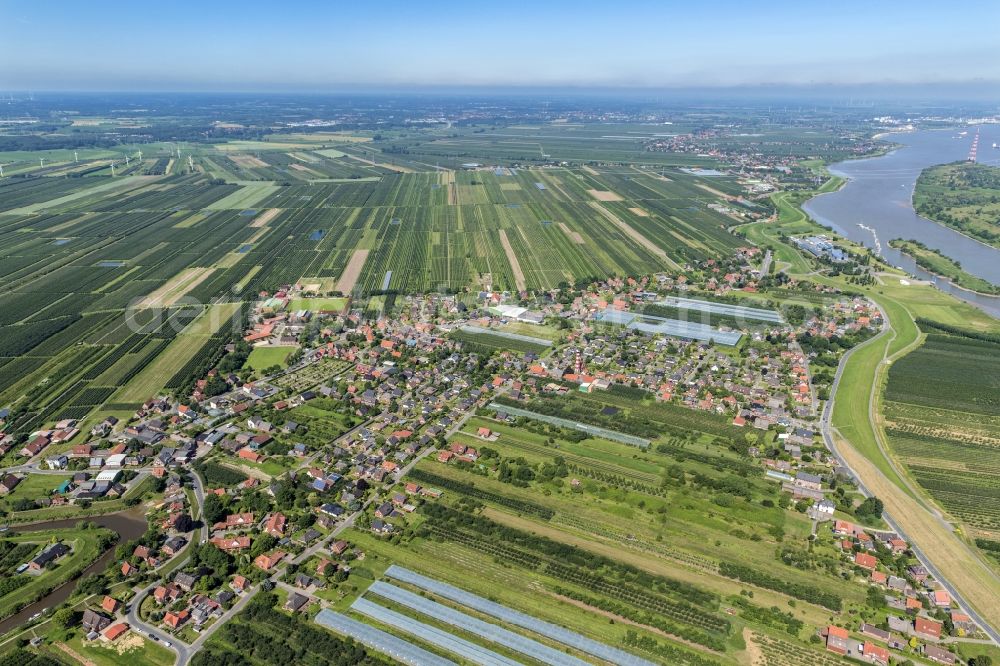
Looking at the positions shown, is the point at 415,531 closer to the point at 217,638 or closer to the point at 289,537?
the point at 289,537

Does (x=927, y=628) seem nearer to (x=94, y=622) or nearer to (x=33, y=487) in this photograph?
(x=94, y=622)

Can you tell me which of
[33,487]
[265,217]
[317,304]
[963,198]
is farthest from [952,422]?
[963,198]

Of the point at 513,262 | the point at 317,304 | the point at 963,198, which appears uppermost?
the point at 963,198

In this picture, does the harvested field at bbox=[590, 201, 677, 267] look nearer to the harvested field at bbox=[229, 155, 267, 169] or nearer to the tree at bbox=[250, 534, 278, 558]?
the tree at bbox=[250, 534, 278, 558]

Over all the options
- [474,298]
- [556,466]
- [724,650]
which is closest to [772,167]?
[474,298]

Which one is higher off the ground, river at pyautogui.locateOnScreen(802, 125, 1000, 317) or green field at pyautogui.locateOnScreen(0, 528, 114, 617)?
river at pyautogui.locateOnScreen(802, 125, 1000, 317)

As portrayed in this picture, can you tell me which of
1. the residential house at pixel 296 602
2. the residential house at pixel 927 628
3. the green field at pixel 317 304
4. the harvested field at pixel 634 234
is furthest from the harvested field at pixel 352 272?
the residential house at pixel 927 628

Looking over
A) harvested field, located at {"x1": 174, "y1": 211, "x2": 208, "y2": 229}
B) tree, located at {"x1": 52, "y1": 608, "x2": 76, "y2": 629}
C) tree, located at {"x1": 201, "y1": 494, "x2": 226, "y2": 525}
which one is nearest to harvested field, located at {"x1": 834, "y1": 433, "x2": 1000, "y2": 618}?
tree, located at {"x1": 201, "y1": 494, "x2": 226, "y2": 525}

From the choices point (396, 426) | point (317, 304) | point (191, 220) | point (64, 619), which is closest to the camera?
point (64, 619)
